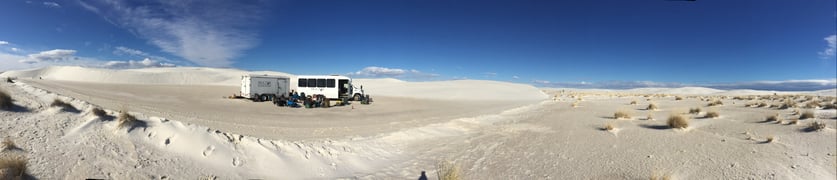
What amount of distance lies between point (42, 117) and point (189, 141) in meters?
2.07

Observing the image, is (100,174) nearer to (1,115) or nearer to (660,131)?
(1,115)

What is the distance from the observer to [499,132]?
12.0 m

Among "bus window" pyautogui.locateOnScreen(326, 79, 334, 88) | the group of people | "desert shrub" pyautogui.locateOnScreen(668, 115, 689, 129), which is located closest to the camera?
"desert shrub" pyautogui.locateOnScreen(668, 115, 689, 129)

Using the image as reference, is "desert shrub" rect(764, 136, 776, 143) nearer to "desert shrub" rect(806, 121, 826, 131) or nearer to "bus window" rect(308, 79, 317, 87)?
"desert shrub" rect(806, 121, 826, 131)

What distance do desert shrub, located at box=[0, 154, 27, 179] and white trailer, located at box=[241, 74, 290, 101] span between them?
2382cm

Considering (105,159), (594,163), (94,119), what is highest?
(94,119)

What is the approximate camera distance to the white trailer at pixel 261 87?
27.5 metres

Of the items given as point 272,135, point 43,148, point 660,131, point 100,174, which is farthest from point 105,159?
point 660,131

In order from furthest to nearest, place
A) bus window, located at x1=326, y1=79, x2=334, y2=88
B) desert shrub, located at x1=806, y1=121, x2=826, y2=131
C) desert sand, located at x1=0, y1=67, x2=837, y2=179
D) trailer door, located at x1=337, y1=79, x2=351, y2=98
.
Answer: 1. trailer door, located at x1=337, y1=79, x2=351, y2=98
2. bus window, located at x1=326, y1=79, x2=334, y2=88
3. desert shrub, located at x1=806, y1=121, x2=826, y2=131
4. desert sand, located at x1=0, y1=67, x2=837, y2=179

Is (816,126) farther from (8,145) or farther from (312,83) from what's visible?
(312,83)

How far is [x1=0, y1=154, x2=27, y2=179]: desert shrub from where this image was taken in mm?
3877

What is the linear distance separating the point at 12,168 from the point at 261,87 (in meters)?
25.3

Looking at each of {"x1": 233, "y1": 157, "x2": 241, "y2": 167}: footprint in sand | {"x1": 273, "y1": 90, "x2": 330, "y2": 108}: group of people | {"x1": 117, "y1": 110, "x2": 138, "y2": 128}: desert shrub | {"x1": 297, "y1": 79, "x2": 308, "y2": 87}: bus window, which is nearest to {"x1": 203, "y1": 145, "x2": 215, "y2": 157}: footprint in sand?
{"x1": 233, "y1": 157, "x2": 241, "y2": 167}: footprint in sand

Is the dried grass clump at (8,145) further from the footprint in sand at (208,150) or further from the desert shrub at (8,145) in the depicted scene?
the footprint in sand at (208,150)
